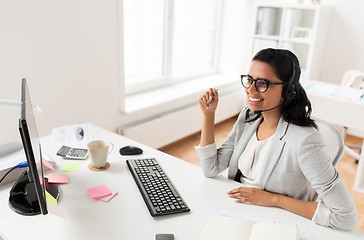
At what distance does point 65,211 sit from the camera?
121 centimetres

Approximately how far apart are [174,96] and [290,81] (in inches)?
83.3

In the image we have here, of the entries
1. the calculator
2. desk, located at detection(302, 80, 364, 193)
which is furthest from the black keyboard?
desk, located at detection(302, 80, 364, 193)

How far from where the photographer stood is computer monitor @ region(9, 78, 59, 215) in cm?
93

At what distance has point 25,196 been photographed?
1.26 m

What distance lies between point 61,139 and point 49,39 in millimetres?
851

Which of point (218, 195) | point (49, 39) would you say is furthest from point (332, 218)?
point (49, 39)

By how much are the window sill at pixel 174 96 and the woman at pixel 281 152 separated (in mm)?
1574

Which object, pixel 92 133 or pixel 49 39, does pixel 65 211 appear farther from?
pixel 49 39

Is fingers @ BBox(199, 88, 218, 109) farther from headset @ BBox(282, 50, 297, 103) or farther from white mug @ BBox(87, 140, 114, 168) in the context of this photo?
white mug @ BBox(87, 140, 114, 168)

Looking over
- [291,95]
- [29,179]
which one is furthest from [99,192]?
[291,95]

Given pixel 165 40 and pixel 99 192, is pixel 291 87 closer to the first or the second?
pixel 99 192

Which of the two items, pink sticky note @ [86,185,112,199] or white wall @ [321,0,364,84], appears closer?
pink sticky note @ [86,185,112,199]

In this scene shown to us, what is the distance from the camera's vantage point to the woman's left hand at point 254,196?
1274mm

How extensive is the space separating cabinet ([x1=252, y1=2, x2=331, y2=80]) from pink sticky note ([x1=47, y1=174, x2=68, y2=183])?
122 inches
